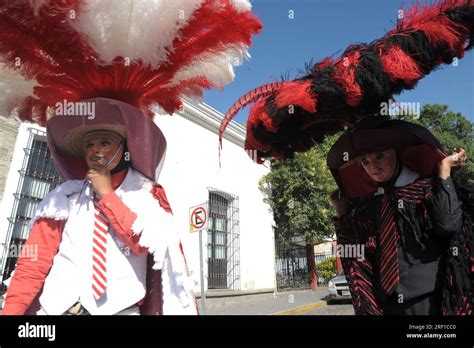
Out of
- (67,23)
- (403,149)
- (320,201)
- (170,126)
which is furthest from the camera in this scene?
(320,201)

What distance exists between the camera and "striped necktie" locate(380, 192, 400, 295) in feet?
4.95

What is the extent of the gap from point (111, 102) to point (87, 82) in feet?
0.59

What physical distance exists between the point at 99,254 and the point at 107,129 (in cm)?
60

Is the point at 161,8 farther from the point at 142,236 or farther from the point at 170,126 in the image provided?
the point at 170,126

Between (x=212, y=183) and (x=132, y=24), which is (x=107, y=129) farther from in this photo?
(x=212, y=183)

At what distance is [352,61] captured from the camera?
1.46m

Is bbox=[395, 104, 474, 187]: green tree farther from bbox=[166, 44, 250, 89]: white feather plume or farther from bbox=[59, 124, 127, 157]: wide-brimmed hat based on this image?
bbox=[59, 124, 127, 157]: wide-brimmed hat

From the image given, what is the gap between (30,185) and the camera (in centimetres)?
533

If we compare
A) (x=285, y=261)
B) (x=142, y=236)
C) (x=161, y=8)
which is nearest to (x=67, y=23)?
(x=161, y=8)

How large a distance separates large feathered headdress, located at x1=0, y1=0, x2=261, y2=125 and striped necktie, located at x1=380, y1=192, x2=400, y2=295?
1.04 metres

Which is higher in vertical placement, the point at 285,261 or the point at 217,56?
the point at 217,56

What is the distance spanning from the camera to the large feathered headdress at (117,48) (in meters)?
1.39

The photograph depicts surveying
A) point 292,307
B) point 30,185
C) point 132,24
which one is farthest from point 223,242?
point 132,24

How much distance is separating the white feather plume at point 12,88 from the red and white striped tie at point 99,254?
0.74 meters
